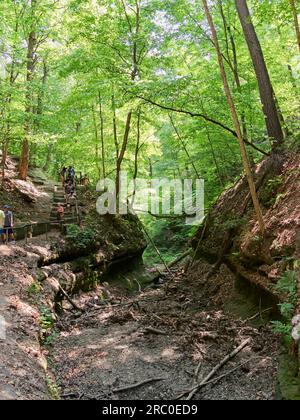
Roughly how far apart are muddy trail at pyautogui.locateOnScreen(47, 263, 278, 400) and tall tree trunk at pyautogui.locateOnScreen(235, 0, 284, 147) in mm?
5224

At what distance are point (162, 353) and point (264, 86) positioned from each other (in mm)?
9491

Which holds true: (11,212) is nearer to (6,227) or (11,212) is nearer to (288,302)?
(6,227)

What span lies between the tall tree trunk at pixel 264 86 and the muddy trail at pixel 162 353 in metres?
5.22

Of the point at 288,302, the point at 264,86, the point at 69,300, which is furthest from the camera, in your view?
the point at 69,300

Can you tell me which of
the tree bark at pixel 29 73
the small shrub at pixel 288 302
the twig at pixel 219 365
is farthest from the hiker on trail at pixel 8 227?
the small shrub at pixel 288 302

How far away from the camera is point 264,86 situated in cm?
1222

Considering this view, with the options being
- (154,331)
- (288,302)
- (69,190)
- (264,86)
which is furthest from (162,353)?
(69,190)

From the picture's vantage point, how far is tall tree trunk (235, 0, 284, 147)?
39.6ft

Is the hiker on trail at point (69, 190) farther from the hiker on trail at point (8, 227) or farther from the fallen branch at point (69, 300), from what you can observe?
the fallen branch at point (69, 300)

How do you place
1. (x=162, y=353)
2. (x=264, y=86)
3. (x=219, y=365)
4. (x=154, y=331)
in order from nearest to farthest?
1. (x=219, y=365)
2. (x=162, y=353)
3. (x=154, y=331)
4. (x=264, y=86)

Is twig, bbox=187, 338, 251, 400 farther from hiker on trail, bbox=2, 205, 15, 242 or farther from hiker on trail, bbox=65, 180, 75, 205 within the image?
hiker on trail, bbox=65, 180, 75, 205

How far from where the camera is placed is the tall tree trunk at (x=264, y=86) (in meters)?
12.1

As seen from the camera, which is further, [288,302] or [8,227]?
[8,227]
